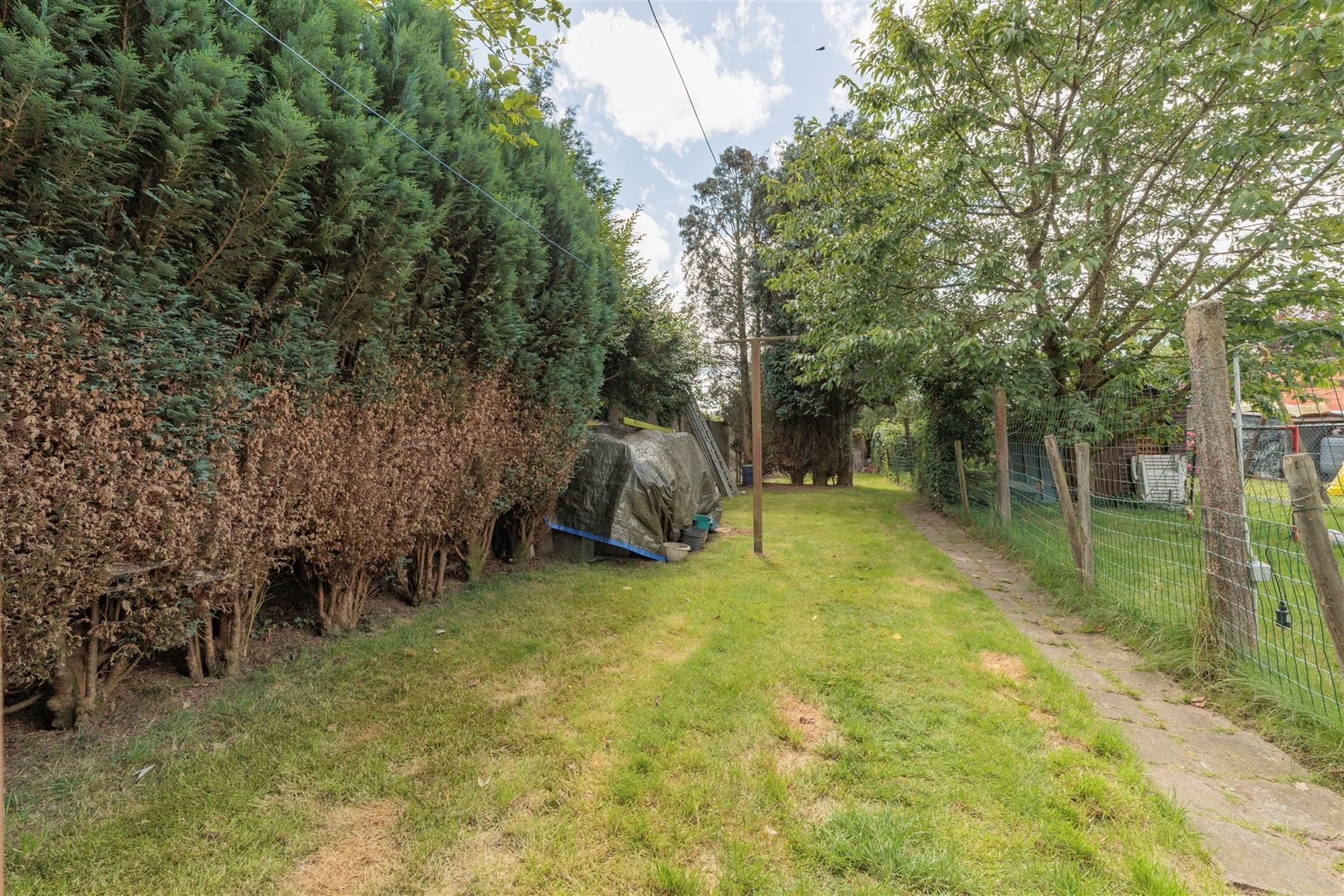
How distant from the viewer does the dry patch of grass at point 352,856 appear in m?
1.61

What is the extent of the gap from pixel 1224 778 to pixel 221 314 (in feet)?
14.8

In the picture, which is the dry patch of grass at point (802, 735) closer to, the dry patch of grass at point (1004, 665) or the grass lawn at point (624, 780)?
the grass lawn at point (624, 780)

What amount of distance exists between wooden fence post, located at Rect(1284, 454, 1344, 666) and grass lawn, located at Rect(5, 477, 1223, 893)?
0.88 metres

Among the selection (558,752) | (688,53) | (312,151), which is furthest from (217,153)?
(688,53)

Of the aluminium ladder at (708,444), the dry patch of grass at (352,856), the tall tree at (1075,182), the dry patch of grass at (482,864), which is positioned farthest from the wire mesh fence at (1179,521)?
the aluminium ladder at (708,444)

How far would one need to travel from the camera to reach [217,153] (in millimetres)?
2285

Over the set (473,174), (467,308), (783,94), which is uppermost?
(783,94)

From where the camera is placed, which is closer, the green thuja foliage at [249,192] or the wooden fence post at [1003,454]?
the green thuja foliage at [249,192]

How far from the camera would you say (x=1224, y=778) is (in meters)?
2.05

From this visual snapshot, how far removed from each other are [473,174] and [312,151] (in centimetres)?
124

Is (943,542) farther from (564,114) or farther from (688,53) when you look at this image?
(564,114)

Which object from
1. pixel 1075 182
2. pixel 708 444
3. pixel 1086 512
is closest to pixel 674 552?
pixel 1086 512

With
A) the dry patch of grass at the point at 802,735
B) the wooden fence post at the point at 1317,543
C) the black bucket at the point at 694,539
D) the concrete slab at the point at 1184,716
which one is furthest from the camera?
the black bucket at the point at 694,539

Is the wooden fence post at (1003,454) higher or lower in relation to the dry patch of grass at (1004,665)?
higher
